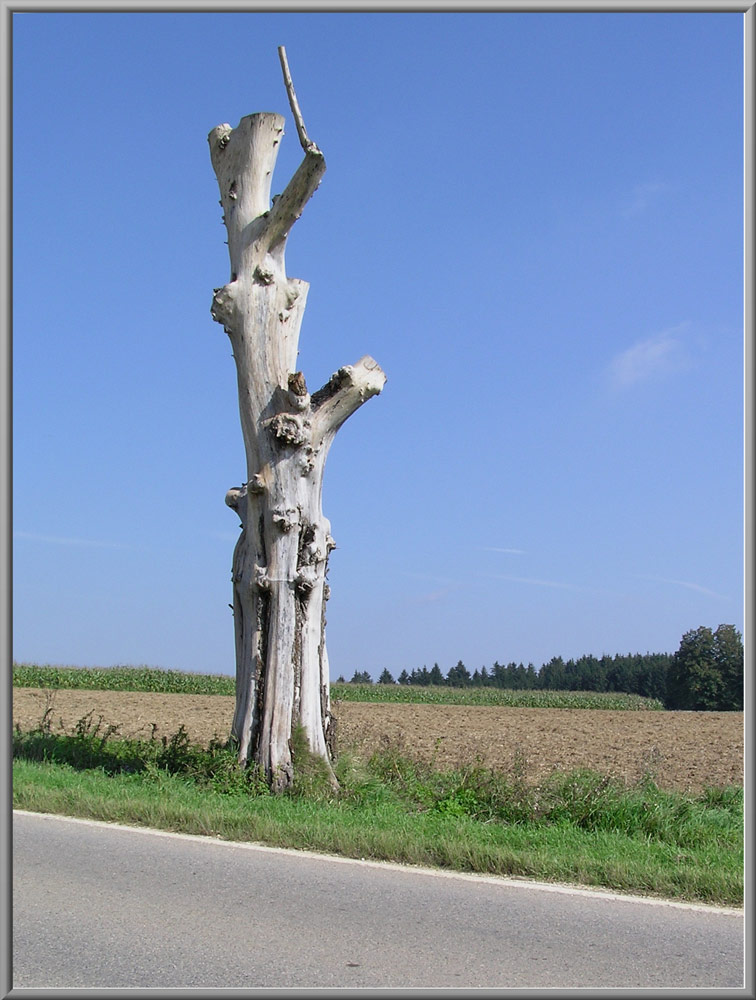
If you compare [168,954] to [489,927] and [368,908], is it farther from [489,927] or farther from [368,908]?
[489,927]

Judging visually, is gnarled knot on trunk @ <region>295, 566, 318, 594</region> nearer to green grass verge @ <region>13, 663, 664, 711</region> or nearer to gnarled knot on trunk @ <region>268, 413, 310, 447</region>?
gnarled knot on trunk @ <region>268, 413, 310, 447</region>

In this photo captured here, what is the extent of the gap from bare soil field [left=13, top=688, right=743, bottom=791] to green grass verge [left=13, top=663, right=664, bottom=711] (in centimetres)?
665

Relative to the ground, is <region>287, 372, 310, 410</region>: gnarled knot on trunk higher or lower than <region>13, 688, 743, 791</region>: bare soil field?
higher

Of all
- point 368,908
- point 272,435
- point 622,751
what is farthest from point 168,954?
point 622,751

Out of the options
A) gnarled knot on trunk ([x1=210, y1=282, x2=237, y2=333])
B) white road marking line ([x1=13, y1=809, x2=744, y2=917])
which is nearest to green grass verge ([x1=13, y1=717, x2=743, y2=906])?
white road marking line ([x1=13, y1=809, x2=744, y2=917])

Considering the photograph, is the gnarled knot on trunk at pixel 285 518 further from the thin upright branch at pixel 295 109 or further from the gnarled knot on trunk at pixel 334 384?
the thin upright branch at pixel 295 109

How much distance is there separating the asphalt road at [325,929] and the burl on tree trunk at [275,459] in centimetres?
296

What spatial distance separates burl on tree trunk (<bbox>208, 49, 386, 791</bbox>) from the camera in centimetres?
952

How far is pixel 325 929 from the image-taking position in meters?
4.94

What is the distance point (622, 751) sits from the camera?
1725cm

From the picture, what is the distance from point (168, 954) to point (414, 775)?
544 cm

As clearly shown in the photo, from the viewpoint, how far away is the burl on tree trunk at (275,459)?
31.2 ft

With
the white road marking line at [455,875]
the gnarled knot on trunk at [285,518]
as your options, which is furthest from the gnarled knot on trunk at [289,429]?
the white road marking line at [455,875]

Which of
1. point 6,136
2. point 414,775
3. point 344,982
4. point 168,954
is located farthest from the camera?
point 414,775
